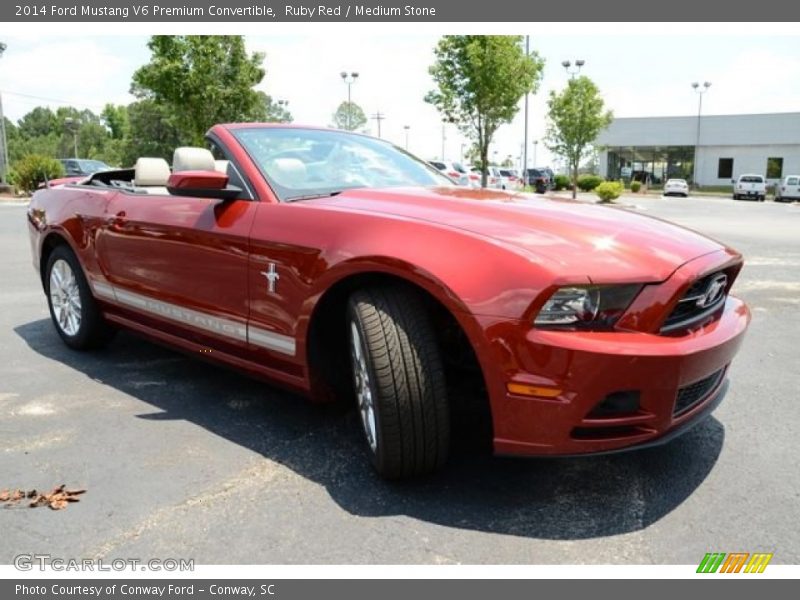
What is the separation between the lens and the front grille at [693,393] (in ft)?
8.21

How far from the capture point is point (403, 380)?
2555mm

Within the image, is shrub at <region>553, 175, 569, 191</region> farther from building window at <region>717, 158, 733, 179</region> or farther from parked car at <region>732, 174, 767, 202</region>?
building window at <region>717, 158, 733, 179</region>

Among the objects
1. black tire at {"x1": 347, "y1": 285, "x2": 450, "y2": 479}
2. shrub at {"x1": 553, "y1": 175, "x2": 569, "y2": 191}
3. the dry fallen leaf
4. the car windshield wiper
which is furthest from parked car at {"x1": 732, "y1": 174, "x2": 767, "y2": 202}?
the dry fallen leaf

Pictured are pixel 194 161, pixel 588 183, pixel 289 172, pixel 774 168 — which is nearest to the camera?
pixel 289 172

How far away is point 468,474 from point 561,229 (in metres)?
1.13

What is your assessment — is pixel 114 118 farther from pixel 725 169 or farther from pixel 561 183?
pixel 725 169

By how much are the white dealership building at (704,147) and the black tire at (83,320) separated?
177ft

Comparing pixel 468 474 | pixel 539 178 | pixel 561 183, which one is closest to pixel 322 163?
pixel 468 474

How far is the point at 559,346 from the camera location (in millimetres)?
2287

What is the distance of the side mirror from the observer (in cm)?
314

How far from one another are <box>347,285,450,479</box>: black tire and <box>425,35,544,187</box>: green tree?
66.4 ft
